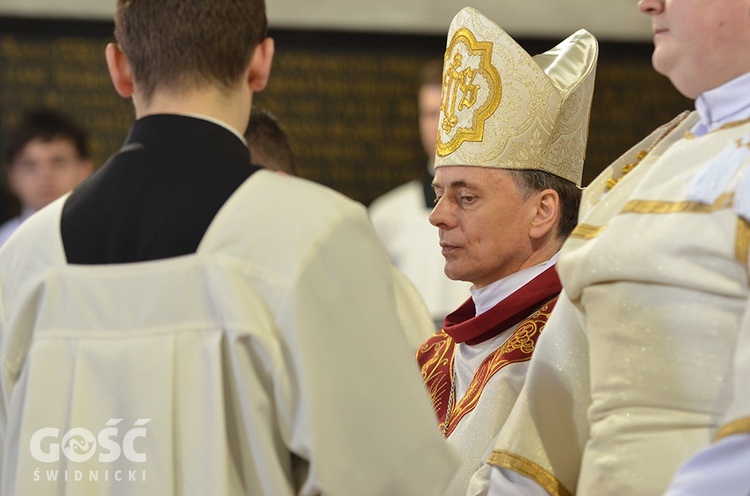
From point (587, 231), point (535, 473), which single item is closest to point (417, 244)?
point (535, 473)

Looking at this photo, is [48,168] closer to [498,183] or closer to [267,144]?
[267,144]

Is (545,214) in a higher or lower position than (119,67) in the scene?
lower

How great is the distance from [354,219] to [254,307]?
9.9 inches

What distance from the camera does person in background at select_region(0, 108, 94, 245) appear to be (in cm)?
680

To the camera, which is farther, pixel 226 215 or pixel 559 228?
pixel 559 228

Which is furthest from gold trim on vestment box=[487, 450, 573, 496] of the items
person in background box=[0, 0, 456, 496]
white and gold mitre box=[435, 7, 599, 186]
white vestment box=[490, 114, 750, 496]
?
white and gold mitre box=[435, 7, 599, 186]

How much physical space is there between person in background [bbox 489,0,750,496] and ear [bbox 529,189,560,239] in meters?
0.94

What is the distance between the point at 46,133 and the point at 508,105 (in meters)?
3.94

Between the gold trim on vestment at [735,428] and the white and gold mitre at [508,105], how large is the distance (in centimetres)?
164

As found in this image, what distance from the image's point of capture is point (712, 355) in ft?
7.50

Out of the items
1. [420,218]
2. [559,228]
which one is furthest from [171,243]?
[420,218]

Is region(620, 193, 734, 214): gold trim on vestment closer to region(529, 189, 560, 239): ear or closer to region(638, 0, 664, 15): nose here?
region(638, 0, 664, 15): nose

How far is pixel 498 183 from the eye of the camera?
141 inches

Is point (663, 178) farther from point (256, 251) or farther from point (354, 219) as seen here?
point (256, 251)
